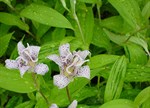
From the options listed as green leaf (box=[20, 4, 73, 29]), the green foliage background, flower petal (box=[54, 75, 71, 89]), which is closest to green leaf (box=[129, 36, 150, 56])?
the green foliage background

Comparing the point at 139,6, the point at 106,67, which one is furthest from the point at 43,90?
the point at 139,6

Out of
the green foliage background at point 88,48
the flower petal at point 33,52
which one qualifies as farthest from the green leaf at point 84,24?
the flower petal at point 33,52

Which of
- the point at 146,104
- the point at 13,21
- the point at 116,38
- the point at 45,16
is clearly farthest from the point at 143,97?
the point at 13,21

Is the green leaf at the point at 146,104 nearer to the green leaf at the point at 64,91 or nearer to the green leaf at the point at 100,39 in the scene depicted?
the green leaf at the point at 64,91

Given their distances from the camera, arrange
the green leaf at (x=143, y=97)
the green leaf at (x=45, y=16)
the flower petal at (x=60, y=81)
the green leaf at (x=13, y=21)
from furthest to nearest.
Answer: the green leaf at (x=13, y=21) < the green leaf at (x=45, y=16) < the green leaf at (x=143, y=97) < the flower petal at (x=60, y=81)

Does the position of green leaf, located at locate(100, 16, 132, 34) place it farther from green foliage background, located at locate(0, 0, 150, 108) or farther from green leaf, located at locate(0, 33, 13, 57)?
green leaf, located at locate(0, 33, 13, 57)

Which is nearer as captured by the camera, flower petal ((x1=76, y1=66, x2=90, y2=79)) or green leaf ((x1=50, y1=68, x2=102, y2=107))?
flower petal ((x1=76, y1=66, x2=90, y2=79))

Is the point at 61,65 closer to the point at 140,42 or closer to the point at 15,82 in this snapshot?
the point at 15,82
